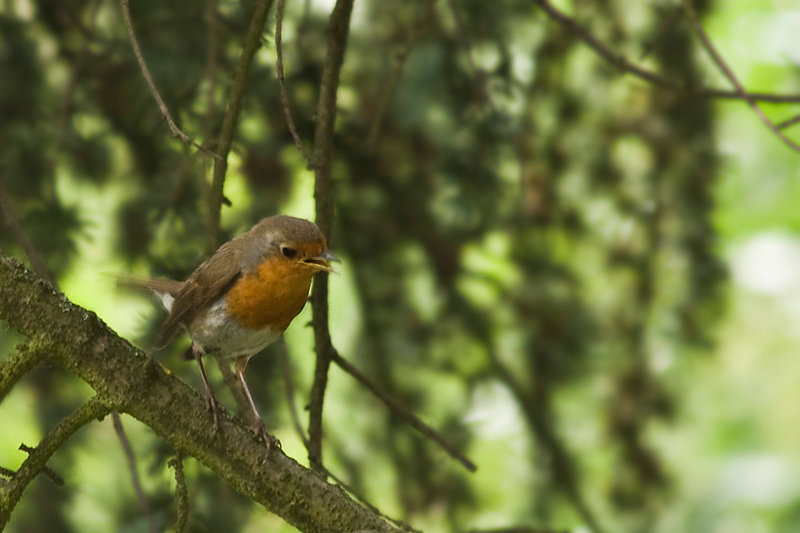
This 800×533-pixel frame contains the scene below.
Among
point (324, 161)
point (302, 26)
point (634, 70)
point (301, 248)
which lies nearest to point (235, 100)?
point (324, 161)

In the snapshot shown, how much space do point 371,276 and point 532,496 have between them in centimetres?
108

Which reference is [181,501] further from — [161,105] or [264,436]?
[161,105]

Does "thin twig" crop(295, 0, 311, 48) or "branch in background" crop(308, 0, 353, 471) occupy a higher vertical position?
"thin twig" crop(295, 0, 311, 48)

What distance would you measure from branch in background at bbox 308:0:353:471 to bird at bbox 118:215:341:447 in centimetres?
13

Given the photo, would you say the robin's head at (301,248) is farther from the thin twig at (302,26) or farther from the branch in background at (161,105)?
the thin twig at (302,26)

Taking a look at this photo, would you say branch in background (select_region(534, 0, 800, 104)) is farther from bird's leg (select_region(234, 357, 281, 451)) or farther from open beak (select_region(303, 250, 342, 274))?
bird's leg (select_region(234, 357, 281, 451))

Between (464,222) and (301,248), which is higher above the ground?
(464,222)

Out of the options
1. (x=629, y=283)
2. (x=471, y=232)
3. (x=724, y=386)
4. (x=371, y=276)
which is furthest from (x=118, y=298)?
(x=724, y=386)

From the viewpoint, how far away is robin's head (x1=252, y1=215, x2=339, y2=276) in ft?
7.79

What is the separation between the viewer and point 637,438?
3857 millimetres

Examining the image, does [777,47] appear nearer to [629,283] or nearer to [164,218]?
[629,283]

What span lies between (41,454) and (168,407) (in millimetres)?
229

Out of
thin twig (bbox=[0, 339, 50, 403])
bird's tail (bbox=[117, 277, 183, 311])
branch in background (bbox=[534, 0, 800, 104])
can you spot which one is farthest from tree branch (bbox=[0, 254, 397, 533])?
branch in background (bbox=[534, 0, 800, 104])

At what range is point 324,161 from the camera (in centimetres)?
224
